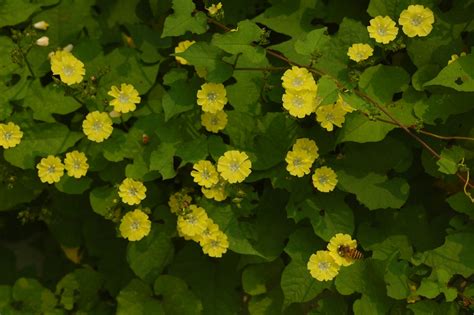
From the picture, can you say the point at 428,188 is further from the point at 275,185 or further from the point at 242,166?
the point at 242,166

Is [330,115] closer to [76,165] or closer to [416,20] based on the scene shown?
[416,20]

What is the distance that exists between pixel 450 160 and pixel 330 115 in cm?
52

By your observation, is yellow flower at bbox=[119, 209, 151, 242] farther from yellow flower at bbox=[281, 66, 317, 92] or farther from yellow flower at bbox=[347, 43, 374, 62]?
yellow flower at bbox=[347, 43, 374, 62]

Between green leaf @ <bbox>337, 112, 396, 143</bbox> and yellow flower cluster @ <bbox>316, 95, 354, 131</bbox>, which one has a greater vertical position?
yellow flower cluster @ <bbox>316, 95, 354, 131</bbox>

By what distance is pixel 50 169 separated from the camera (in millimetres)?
2504

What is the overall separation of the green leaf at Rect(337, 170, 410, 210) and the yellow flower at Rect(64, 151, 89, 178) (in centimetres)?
110

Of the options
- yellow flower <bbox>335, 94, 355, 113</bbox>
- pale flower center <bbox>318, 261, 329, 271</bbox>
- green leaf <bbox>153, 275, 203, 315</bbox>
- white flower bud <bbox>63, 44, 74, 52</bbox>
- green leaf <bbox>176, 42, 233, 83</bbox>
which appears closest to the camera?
yellow flower <bbox>335, 94, 355, 113</bbox>

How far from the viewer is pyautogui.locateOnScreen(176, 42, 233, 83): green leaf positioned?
233 centimetres

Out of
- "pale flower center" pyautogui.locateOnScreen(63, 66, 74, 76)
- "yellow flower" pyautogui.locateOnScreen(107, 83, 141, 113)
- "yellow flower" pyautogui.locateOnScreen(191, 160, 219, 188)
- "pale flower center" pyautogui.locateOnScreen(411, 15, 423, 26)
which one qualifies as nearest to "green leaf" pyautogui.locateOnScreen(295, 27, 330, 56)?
"pale flower center" pyautogui.locateOnScreen(411, 15, 423, 26)

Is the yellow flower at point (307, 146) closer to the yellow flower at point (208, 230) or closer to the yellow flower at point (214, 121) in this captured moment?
the yellow flower at point (214, 121)

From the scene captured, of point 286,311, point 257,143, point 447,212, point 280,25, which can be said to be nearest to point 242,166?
point 257,143

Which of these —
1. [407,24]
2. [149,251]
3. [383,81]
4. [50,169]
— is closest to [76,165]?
[50,169]

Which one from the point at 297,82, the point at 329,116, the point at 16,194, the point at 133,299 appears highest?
the point at 297,82

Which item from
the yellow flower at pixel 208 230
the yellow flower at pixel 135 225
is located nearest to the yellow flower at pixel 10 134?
the yellow flower at pixel 135 225
